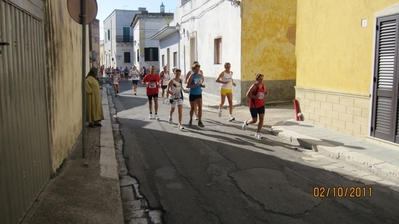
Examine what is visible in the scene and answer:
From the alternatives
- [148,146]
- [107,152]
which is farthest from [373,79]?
[107,152]

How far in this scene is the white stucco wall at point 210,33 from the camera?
1513cm

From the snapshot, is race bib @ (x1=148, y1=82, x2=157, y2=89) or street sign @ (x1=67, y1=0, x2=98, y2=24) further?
race bib @ (x1=148, y1=82, x2=157, y2=89)

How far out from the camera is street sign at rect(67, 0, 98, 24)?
5684 millimetres

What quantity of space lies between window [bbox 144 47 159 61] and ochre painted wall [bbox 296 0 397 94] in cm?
3559

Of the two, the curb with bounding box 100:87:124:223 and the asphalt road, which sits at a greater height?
the curb with bounding box 100:87:124:223

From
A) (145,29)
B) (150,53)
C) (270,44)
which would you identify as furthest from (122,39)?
(270,44)

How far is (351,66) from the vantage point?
8219mm

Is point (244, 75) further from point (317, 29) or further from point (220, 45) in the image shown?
point (317, 29)

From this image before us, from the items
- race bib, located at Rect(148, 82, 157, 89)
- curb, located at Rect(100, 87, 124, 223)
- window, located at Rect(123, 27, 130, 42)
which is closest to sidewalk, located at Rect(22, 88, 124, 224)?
curb, located at Rect(100, 87, 124, 223)

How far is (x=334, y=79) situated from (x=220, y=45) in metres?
9.19

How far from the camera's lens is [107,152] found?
6980 mm

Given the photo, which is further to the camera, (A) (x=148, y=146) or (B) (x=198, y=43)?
(B) (x=198, y=43)

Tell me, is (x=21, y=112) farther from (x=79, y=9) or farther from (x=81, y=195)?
(x=79, y=9)

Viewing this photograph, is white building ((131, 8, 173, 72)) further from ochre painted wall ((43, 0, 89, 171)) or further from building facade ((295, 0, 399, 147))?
ochre painted wall ((43, 0, 89, 171))
